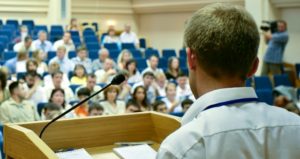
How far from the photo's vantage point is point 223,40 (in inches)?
38.6

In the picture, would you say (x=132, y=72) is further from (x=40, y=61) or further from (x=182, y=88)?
(x=40, y=61)

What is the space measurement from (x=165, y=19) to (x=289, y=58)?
406 cm

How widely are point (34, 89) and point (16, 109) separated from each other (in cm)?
113

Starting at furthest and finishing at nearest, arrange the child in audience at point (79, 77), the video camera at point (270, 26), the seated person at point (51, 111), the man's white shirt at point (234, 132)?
the video camera at point (270, 26) < the child in audience at point (79, 77) < the seated person at point (51, 111) < the man's white shirt at point (234, 132)

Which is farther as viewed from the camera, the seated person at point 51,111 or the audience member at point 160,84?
the audience member at point 160,84

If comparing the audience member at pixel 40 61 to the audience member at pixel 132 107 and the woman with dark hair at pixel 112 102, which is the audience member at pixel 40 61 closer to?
the woman with dark hair at pixel 112 102

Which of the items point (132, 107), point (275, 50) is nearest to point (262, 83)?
point (275, 50)

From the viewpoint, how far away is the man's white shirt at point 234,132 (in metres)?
0.94

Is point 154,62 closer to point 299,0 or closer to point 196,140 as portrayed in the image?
point 299,0

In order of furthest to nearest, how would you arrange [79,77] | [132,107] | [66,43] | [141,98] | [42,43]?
[66,43], [42,43], [79,77], [141,98], [132,107]

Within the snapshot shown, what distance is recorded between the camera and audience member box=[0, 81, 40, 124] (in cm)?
424

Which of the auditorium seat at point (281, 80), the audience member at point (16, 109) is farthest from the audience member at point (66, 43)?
the audience member at point (16, 109)

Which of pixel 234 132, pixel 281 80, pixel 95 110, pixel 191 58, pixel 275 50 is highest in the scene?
pixel 191 58

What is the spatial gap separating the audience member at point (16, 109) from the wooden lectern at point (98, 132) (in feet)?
8.22
